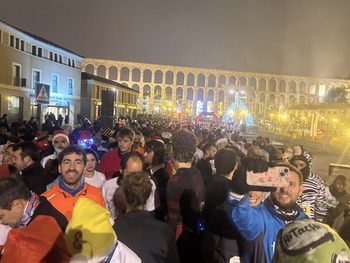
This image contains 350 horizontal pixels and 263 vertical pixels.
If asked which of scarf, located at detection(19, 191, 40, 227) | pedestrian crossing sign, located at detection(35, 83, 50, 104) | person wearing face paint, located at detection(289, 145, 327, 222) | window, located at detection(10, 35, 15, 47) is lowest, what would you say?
person wearing face paint, located at detection(289, 145, 327, 222)

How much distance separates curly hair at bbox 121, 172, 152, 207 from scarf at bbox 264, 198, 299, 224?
973 millimetres

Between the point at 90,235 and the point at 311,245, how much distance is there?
1.09 meters

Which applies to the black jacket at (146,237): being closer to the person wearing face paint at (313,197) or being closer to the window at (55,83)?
the person wearing face paint at (313,197)

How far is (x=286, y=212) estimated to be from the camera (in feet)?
8.64

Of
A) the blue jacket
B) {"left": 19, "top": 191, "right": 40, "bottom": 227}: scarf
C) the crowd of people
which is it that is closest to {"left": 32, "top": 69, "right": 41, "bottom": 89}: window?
the crowd of people

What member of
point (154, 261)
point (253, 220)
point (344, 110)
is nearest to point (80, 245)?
point (154, 261)

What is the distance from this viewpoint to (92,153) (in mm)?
4754

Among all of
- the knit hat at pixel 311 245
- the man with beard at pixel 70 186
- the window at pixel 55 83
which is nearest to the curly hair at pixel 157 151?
the man with beard at pixel 70 186

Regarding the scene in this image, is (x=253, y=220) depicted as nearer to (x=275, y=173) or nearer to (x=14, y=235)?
(x=275, y=173)

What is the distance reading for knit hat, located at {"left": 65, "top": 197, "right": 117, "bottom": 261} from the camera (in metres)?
1.86

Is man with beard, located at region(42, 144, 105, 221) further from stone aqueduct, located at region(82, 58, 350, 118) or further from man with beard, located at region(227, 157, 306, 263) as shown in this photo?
stone aqueduct, located at region(82, 58, 350, 118)

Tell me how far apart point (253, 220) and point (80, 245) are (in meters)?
1.17

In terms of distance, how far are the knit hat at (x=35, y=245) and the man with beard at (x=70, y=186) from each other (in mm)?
1542

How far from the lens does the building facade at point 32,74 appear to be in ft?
90.5
